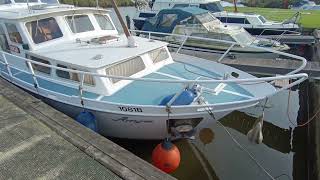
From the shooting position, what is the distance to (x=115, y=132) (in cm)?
681

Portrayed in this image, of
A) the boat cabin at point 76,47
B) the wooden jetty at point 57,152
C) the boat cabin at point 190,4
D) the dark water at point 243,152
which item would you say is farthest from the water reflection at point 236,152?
the boat cabin at point 190,4

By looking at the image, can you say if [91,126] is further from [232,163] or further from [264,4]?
[264,4]

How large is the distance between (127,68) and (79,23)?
2387 mm

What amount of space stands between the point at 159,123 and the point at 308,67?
228 inches

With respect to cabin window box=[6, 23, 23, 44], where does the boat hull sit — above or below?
below

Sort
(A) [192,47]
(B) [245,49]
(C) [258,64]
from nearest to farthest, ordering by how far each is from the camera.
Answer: (C) [258,64] < (B) [245,49] < (A) [192,47]

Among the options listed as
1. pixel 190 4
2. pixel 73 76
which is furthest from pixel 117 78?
pixel 190 4

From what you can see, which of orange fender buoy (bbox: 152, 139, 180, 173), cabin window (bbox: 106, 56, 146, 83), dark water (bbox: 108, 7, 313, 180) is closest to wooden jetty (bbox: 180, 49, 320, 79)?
dark water (bbox: 108, 7, 313, 180)

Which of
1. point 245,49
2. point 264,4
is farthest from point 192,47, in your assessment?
point 264,4

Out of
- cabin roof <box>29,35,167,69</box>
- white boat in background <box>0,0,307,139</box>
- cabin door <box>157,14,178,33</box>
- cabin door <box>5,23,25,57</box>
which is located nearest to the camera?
white boat in background <box>0,0,307,139</box>

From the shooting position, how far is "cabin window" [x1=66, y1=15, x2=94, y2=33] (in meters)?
8.22

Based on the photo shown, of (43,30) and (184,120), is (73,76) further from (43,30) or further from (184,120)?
(184,120)

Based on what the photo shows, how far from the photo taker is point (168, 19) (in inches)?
576

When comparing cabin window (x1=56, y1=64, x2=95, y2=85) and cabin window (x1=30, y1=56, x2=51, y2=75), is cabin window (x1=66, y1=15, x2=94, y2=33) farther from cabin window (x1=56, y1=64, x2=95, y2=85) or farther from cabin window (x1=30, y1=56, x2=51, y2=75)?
cabin window (x1=56, y1=64, x2=95, y2=85)
